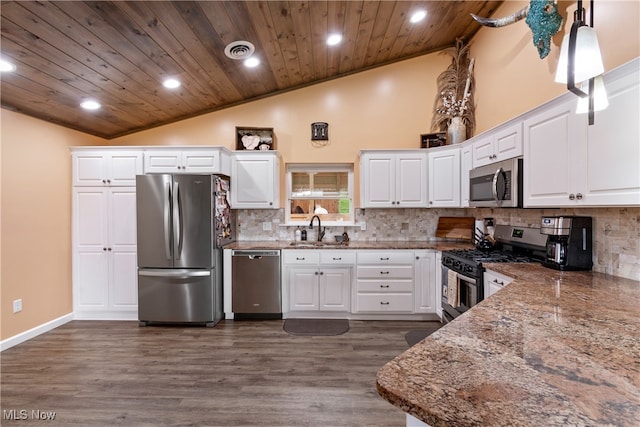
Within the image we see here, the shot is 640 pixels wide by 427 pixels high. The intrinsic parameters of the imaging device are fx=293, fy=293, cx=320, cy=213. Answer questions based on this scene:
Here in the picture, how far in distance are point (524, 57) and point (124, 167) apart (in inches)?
175

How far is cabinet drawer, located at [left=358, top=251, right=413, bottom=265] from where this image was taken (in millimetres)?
3494

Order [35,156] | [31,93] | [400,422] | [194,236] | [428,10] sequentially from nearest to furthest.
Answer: [400,422], [31,93], [428,10], [35,156], [194,236]

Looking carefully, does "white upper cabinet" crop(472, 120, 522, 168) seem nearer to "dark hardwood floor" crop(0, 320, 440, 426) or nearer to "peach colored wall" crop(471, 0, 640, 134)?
"peach colored wall" crop(471, 0, 640, 134)

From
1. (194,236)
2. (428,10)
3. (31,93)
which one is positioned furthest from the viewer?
(194,236)

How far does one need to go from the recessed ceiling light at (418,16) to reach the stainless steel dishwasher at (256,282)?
2.90 meters

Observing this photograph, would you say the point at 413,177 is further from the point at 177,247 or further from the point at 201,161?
the point at 177,247

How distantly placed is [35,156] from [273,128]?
8.63ft

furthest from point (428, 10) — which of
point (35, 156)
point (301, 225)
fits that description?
point (35, 156)

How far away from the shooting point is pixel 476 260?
100.0 inches

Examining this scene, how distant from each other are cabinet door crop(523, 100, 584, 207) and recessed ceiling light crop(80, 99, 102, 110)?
4082mm

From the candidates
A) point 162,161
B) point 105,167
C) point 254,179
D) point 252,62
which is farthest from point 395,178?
point 105,167

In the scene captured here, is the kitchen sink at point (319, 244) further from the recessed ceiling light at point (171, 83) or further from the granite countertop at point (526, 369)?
the granite countertop at point (526, 369)

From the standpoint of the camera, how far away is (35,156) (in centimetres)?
314

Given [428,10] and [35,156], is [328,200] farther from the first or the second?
[35,156]
